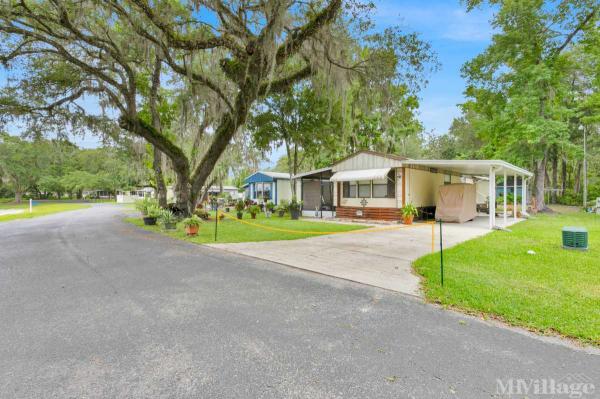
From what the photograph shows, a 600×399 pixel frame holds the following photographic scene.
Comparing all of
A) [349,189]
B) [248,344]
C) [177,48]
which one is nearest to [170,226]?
[177,48]

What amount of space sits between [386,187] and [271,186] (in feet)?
36.4

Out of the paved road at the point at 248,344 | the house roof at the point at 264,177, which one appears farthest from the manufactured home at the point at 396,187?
the paved road at the point at 248,344

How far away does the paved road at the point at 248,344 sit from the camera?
1.96 m

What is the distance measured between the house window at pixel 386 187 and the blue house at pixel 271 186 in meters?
8.92

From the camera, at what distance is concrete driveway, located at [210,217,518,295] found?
447 cm

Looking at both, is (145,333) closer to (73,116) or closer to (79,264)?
(79,264)

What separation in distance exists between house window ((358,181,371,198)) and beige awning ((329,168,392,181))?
60cm

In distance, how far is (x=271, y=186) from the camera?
21641mm

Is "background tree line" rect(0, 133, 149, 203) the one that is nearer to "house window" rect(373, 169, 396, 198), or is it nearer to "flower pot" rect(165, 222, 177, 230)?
"flower pot" rect(165, 222, 177, 230)

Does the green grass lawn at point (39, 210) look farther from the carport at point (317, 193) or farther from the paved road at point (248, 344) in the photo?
the paved road at point (248, 344)

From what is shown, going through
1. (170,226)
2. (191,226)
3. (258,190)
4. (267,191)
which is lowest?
(170,226)

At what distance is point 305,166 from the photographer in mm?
28203

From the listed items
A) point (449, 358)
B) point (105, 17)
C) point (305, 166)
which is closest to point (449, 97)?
point (305, 166)

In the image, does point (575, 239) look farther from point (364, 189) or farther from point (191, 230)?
point (191, 230)
